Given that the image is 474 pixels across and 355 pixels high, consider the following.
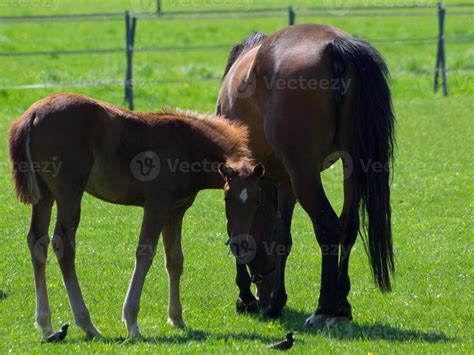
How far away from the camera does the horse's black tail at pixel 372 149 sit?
710 cm

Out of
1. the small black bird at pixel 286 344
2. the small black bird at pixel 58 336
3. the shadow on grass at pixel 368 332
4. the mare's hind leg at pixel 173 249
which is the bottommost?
the shadow on grass at pixel 368 332

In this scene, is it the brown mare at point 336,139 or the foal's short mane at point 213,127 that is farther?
the brown mare at point 336,139

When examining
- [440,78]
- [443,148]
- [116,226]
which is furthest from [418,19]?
[116,226]

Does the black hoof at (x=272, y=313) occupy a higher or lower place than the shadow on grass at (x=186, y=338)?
lower

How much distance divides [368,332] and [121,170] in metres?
2.19

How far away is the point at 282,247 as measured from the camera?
25.8ft

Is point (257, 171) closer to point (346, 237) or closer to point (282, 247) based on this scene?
point (346, 237)

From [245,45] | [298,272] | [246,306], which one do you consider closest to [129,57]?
[245,45]

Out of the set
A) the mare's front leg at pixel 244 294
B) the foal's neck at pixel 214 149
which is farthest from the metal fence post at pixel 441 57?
the foal's neck at pixel 214 149

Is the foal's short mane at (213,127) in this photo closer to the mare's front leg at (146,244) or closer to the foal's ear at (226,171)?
the foal's ear at (226,171)

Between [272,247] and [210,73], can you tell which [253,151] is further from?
[210,73]

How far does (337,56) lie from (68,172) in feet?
7.45

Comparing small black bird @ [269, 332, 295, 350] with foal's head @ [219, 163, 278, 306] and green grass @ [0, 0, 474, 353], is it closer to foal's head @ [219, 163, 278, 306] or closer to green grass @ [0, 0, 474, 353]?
green grass @ [0, 0, 474, 353]

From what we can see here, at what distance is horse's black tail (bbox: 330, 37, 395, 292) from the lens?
23.3 ft
